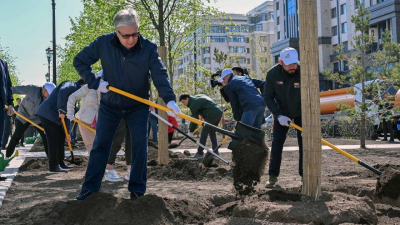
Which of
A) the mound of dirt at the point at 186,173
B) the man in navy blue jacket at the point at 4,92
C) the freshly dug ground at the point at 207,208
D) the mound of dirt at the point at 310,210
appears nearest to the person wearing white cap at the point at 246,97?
the mound of dirt at the point at 186,173

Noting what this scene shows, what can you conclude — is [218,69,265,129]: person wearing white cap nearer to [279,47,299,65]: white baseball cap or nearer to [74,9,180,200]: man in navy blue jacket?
[279,47,299,65]: white baseball cap

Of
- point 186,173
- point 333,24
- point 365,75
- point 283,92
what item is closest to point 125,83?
point 283,92

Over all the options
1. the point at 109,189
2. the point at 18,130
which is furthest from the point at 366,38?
the point at 109,189

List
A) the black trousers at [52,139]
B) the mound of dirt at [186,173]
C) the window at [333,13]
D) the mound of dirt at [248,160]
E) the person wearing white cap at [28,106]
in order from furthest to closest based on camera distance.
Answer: the window at [333,13], the person wearing white cap at [28,106], the black trousers at [52,139], the mound of dirt at [186,173], the mound of dirt at [248,160]

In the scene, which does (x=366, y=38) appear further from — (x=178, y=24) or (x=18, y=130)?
(x=18, y=130)

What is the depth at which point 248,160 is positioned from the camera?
224 inches

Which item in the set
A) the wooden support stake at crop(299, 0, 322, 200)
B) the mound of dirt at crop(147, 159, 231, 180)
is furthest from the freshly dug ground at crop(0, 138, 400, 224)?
the mound of dirt at crop(147, 159, 231, 180)

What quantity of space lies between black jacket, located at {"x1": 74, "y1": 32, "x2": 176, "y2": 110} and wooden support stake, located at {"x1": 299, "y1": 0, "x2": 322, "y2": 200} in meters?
1.26

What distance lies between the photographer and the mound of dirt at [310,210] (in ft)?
14.3

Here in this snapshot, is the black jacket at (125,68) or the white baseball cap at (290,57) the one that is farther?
the white baseball cap at (290,57)

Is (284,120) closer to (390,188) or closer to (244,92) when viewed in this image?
(390,188)

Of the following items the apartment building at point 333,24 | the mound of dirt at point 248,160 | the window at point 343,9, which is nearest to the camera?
the mound of dirt at point 248,160

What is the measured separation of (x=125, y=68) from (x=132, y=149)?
0.78 metres

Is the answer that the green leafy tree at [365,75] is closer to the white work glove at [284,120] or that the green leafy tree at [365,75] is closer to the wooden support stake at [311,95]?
the white work glove at [284,120]
